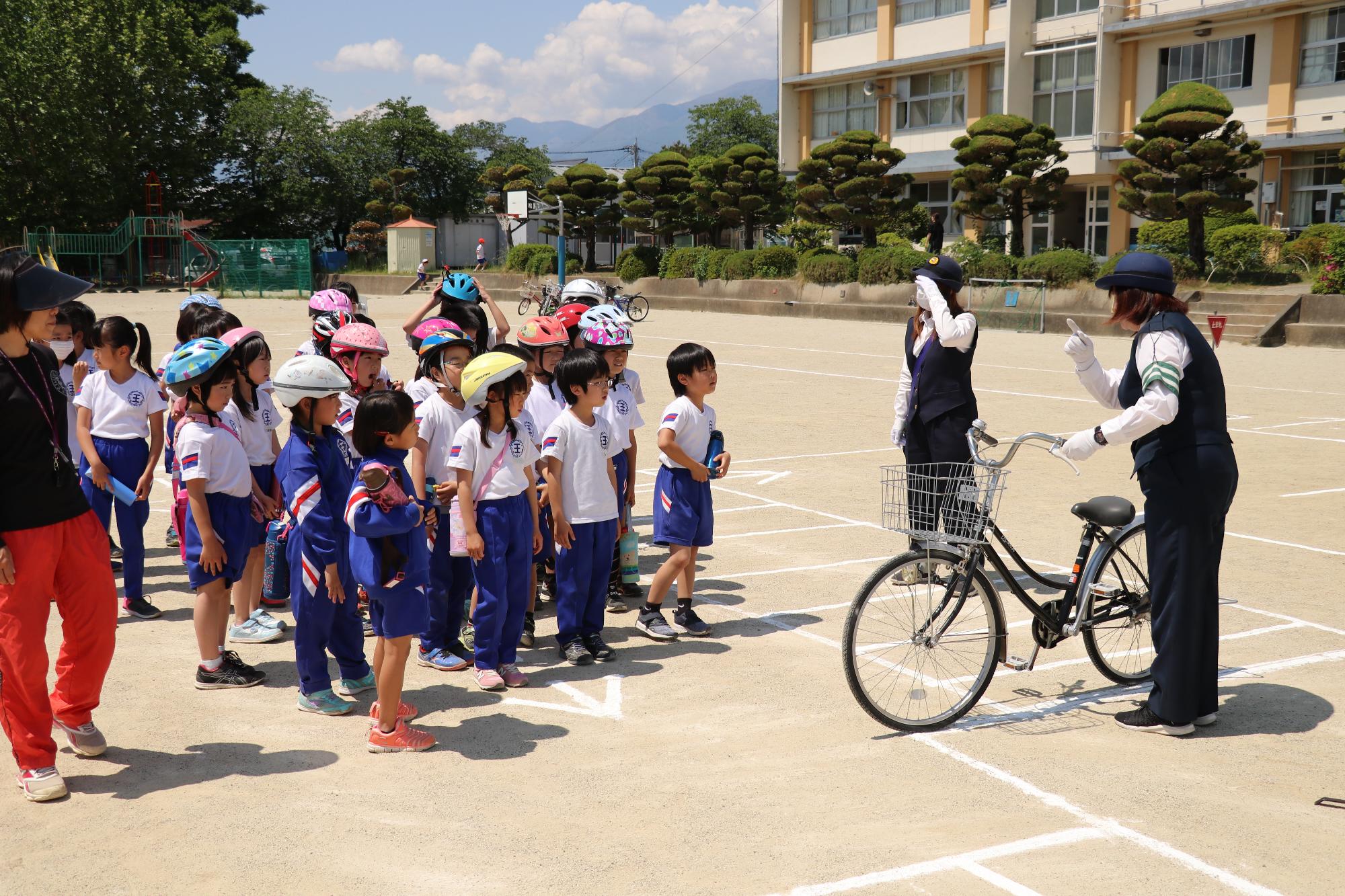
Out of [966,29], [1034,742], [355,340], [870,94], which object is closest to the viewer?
[1034,742]

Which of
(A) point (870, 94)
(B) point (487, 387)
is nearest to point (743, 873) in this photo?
(B) point (487, 387)

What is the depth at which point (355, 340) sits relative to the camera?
19.4 ft

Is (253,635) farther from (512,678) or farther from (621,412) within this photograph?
(621,412)

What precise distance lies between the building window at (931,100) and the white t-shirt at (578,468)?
133 feet

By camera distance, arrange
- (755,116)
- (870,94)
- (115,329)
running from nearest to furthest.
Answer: (115,329) → (870,94) → (755,116)

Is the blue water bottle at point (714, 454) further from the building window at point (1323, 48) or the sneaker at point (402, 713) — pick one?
the building window at point (1323, 48)

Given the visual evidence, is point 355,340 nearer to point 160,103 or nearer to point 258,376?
point 258,376

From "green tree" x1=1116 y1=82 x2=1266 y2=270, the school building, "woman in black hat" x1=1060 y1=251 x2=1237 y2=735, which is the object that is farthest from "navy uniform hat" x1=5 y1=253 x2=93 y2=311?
the school building

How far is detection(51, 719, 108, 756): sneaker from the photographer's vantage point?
15.1ft

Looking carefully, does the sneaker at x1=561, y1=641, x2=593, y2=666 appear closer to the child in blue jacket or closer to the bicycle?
the child in blue jacket

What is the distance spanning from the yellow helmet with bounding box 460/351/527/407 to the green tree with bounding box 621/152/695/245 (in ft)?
130

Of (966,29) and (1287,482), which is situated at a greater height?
(966,29)

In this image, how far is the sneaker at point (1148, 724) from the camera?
486 cm

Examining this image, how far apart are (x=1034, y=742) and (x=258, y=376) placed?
4.26 meters
